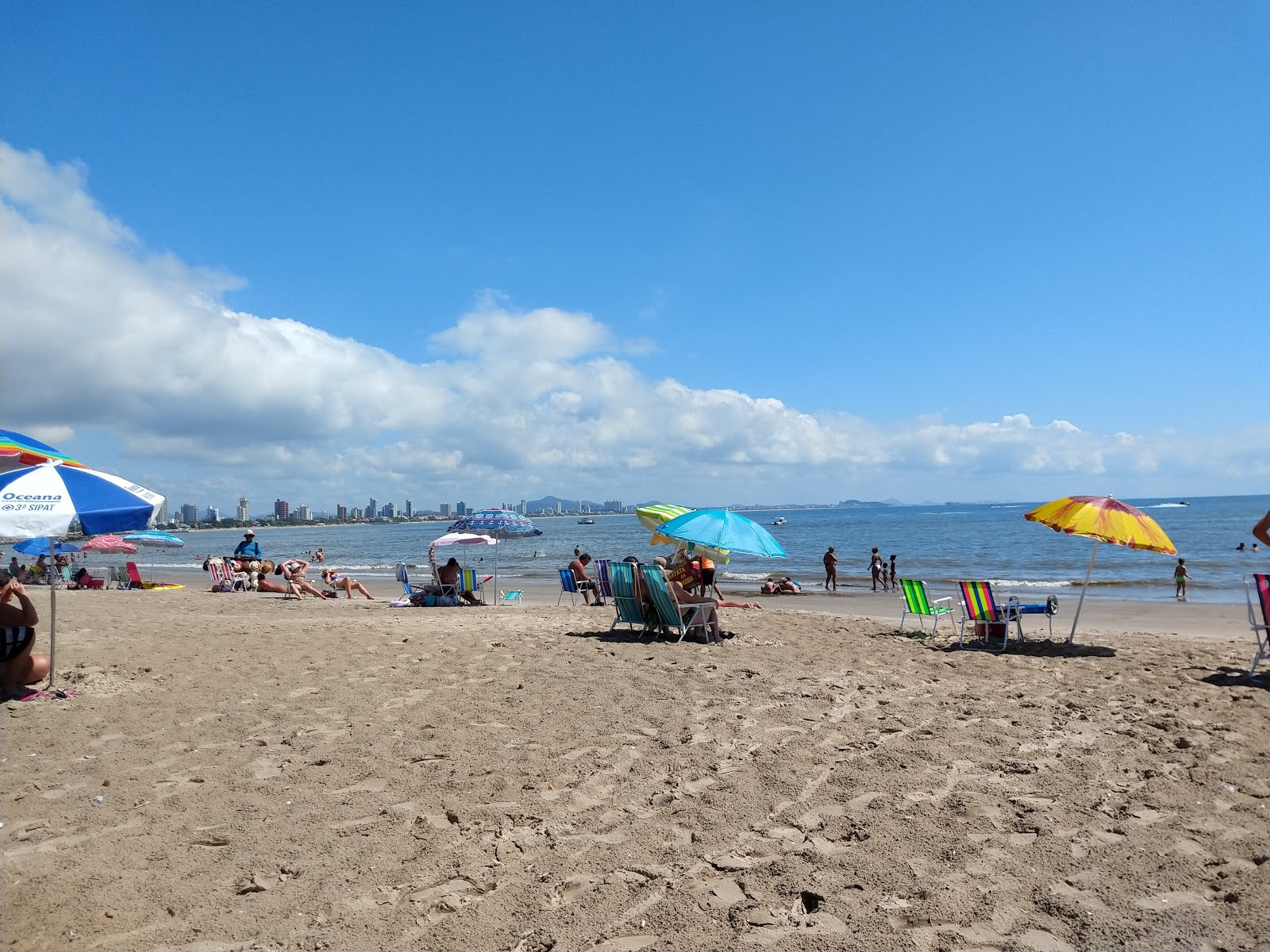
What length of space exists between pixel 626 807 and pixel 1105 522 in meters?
6.89

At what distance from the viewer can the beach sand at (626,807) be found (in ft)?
8.87

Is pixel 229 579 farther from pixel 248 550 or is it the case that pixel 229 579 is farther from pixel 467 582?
pixel 467 582

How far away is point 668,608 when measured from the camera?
8.84 meters

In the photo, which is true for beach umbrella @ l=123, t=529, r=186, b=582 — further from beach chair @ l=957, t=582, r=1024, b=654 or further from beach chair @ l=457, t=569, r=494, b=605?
beach chair @ l=957, t=582, r=1024, b=654

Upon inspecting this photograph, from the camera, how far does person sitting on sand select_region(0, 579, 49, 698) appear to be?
551 cm

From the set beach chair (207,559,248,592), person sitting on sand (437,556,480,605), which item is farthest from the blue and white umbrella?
beach chair (207,559,248,592)

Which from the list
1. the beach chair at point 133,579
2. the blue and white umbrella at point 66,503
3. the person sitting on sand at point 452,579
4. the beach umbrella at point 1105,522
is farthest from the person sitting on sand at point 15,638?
the beach chair at point 133,579

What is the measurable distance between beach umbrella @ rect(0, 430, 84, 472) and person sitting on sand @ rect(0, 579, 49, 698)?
87cm

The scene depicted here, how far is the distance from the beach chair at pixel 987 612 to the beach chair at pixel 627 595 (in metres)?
3.84

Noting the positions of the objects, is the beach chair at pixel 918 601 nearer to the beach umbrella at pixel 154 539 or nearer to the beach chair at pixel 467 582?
the beach chair at pixel 467 582

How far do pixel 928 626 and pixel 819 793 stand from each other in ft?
27.5

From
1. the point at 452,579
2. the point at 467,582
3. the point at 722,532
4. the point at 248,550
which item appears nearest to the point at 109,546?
the point at 248,550

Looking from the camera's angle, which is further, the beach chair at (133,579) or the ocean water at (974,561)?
the ocean water at (974,561)

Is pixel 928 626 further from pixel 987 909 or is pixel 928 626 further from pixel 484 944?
pixel 484 944
